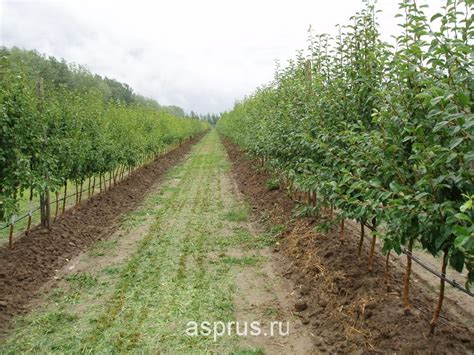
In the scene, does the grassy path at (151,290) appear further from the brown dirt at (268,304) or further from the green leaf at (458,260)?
the green leaf at (458,260)

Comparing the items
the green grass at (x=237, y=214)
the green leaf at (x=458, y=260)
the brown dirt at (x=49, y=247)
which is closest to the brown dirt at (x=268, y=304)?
the green leaf at (x=458, y=260)

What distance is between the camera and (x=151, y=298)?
5.51 meters

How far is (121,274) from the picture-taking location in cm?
646

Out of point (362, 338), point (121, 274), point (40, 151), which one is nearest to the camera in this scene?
point (362, 338)

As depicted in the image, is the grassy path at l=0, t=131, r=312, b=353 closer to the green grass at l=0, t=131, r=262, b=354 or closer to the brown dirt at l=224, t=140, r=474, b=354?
the green grass at l=0, t=131, r=262, b=354

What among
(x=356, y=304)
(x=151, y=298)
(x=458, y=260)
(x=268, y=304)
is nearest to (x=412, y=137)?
(x=458, y=260)

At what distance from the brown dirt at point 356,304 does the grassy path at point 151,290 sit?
0.85 meters

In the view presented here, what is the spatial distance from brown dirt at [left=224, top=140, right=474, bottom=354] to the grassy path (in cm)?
85

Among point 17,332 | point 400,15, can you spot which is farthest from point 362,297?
point 17,332

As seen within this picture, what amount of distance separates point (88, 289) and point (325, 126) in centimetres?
450

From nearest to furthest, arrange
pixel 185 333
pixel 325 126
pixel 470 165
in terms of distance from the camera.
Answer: pixel 470 165 → pixel 185 333 → pixel 325 126

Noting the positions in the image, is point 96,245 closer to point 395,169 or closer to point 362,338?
point 362,338

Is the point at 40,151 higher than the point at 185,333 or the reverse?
higher

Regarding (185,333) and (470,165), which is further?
(185,333)
